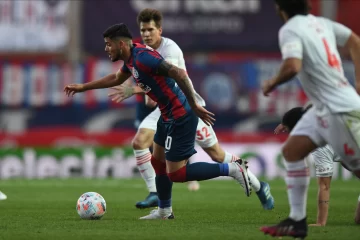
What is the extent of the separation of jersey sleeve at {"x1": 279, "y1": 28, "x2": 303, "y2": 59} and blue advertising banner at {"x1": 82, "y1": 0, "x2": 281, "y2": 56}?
18.4 m

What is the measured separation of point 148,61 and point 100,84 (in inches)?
43.5

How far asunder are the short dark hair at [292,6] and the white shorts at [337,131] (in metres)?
0.82

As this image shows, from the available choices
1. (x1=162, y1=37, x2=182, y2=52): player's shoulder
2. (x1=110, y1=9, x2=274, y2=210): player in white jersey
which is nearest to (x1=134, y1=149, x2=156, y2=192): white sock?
(x1=110, y1=9, x2=274, y2=210): player in white jersey

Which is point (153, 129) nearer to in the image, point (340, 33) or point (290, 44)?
point (340, 33)

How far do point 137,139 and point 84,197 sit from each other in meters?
2.14

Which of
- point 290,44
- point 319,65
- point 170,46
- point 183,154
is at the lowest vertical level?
point 183,154

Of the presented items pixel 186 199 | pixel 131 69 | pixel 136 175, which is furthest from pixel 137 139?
pixel 136 175

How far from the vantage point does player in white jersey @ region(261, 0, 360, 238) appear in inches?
277

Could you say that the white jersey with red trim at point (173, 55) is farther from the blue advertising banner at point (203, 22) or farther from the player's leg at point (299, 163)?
the blue advertising banner at point (203, 22)

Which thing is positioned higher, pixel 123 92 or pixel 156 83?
pixel 156 83

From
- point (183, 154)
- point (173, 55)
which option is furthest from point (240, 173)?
point (173, 55)

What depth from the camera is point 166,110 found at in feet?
29.9

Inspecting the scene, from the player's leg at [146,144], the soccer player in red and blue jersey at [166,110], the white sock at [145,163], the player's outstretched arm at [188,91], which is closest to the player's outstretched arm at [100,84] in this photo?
the soccer player in red and blue jersey at [166,110]

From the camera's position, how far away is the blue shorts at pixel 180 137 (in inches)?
357
